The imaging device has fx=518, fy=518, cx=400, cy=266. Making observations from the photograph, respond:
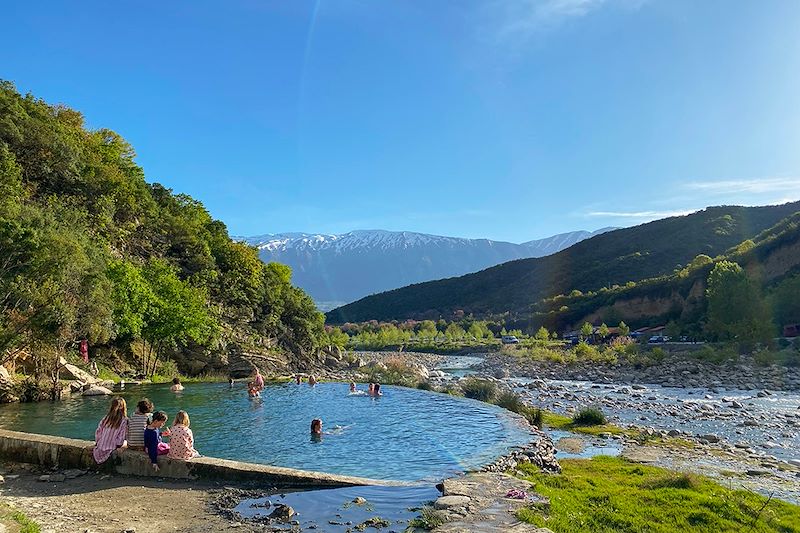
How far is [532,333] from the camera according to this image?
144 meters

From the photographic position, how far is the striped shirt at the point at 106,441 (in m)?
12.2

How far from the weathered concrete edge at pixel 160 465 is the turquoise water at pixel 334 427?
2.64 meters

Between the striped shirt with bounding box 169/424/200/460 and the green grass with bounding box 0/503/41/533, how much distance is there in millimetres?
3514

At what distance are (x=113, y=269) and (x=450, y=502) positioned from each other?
35.4 m

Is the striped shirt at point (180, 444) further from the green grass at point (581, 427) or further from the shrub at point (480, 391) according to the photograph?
the shrub at point (480, 391)

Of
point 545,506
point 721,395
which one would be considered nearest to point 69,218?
point 545,506

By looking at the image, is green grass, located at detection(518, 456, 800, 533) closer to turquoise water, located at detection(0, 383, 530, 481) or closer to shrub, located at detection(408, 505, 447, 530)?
shrub, located at detection(408, 505, 447, 530)

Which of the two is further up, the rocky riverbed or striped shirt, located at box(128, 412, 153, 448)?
striped shirt, located at box(128, 412, 153, 448)

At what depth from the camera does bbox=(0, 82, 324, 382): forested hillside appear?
25406mm

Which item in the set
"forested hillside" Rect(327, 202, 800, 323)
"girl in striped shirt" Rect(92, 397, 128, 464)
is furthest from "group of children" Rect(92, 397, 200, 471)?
"forested hillside" Rect(327, 202, 800, 323)

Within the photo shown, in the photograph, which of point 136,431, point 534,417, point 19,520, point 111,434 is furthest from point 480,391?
point 19,520

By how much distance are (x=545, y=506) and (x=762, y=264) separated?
10573 centimetres

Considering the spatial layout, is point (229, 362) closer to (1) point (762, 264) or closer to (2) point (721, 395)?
(2) point (721, 395)

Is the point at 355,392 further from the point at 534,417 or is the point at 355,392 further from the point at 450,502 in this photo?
the point at 450,502
